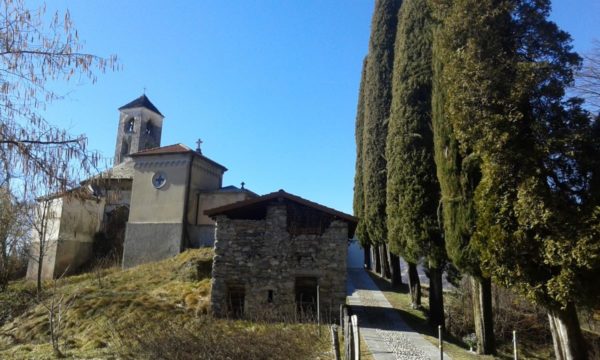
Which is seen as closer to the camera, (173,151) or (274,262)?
(274,262)

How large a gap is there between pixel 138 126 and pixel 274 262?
93.0 ft

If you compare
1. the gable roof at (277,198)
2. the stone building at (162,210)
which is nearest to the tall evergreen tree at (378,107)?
the stone building at (162,210)

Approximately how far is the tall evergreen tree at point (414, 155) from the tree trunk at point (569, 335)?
246 inches

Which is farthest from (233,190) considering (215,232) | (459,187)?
(459,187)

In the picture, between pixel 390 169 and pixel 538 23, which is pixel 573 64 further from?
pixel 390 169

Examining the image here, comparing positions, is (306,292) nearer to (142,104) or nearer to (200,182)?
(200,182)

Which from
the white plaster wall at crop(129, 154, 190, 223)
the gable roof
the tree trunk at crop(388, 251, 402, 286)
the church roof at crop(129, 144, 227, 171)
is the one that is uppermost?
the church roof at crop(129, 144, 227, 171)

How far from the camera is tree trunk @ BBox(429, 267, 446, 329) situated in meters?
16.3

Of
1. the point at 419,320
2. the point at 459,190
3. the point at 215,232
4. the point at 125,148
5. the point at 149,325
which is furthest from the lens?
the point at 125,148

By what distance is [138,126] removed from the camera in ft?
131

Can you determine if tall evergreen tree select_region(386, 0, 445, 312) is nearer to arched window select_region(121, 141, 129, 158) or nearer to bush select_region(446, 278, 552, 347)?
bush select_region(446, 278, 552, 347)

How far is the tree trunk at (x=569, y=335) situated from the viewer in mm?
9312

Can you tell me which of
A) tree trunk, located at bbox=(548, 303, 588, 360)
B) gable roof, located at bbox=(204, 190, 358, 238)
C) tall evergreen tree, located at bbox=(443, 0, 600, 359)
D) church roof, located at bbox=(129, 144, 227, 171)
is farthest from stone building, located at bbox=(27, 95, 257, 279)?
tree trunk, located at bbox=(548, 303, 588, 360)

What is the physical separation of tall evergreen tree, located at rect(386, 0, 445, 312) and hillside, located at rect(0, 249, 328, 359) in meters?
5.40
